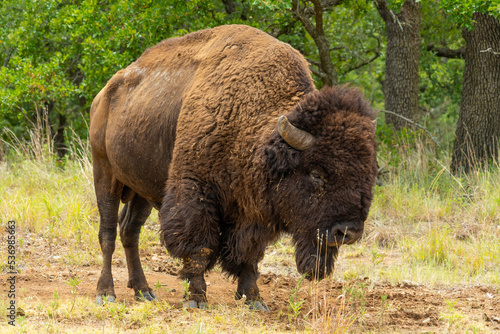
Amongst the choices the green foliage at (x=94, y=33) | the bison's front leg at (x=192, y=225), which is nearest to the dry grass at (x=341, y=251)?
the bison's front leg at (x=192, y=225)

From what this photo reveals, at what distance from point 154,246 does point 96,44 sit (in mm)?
3897

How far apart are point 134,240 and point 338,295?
234 centimetres

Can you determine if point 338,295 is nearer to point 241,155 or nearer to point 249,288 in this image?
point 249,288

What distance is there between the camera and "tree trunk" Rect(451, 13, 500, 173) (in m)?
9.89

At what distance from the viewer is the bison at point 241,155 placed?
4566mm

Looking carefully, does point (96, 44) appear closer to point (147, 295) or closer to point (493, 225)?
point (147, 295)

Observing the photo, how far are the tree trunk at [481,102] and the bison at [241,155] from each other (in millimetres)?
5793

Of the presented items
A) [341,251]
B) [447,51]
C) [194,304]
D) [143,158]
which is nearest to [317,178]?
[194,304]

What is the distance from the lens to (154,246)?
815cm

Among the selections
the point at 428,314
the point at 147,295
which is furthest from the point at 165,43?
Answer: the point at 428,314

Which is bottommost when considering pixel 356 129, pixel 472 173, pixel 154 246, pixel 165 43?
pixel 154 246

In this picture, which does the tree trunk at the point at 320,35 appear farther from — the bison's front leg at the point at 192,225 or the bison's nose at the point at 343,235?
the bison's nose at the point at 343,235

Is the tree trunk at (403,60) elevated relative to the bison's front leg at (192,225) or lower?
elevated

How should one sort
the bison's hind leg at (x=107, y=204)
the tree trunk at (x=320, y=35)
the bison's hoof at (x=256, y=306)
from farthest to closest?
the tree trunk at (x=320, y=35) < the bison's hind leg at (x=107, y=204) < the bison's hoof at (x=256, y=306)
